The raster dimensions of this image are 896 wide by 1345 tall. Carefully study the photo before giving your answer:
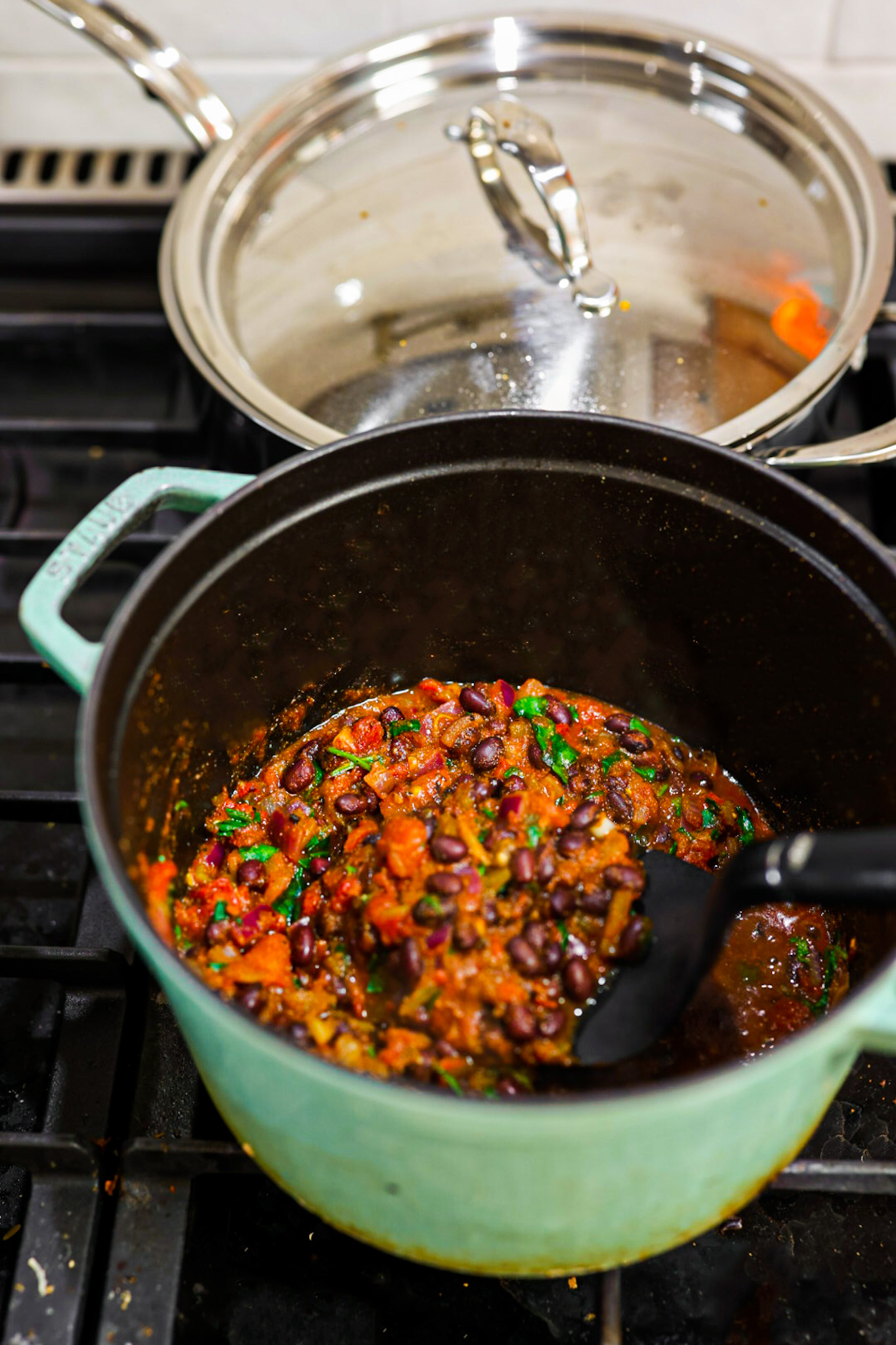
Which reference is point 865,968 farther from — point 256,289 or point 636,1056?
point 256,289

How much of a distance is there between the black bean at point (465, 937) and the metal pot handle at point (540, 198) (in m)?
1.06

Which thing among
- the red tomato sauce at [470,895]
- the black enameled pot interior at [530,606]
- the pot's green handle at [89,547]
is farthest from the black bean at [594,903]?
the pot's green handle at [89,547]

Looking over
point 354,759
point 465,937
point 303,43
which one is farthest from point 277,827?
point 303,43

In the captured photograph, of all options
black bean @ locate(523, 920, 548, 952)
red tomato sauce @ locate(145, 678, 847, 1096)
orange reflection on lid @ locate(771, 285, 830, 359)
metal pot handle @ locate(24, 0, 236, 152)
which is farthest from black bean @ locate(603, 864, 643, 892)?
metal pot handle @ locate(24, 0, 236, 152)

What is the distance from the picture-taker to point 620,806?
5.45ft

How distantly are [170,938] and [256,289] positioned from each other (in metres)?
1.15

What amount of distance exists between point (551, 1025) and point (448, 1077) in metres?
0.14

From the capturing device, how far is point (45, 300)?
2.37m

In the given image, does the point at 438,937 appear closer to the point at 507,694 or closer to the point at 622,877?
the point at 622,877

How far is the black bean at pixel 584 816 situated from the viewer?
1.54 metres

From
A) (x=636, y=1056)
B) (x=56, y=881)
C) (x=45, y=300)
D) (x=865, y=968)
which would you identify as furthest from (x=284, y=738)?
(x=45, y=300)

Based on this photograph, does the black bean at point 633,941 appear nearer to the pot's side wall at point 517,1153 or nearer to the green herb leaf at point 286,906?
the pot's side wall at point 517,1153

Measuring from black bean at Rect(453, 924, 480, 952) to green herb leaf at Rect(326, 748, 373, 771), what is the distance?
40cm

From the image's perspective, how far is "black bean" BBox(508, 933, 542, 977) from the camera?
139 cm
